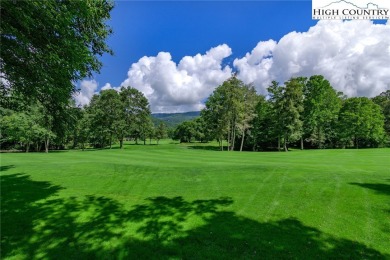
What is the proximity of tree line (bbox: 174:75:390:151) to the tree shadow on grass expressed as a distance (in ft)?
122

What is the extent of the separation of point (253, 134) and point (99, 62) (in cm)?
4338

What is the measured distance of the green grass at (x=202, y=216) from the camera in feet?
20.3

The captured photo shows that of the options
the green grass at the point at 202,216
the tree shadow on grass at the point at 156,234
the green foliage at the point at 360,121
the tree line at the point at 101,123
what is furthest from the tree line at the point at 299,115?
the tree shadow on grass at the point at 156,234

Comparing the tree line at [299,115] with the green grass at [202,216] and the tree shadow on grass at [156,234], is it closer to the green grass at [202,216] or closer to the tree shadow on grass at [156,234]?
the green grass at [202,216]

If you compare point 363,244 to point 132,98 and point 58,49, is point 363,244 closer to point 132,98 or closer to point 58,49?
point 58,49

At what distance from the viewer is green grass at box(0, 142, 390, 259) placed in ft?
20.3

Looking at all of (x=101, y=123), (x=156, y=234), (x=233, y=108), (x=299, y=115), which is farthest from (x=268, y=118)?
(x=156, y=234)

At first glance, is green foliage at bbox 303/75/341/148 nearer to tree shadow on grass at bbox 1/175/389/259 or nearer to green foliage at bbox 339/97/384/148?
green foliage at bbox 339/97/384/148

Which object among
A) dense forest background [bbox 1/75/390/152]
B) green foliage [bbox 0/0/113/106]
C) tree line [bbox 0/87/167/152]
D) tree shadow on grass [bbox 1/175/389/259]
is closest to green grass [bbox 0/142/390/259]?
tree shadow on grass [bbox 1/175/389/259]

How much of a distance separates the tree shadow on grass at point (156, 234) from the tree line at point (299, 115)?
122 ft

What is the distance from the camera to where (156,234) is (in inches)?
274

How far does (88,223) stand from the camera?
7707 millimetres

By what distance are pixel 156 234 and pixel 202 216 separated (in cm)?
167

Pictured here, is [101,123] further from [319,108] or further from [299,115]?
[319,108]
